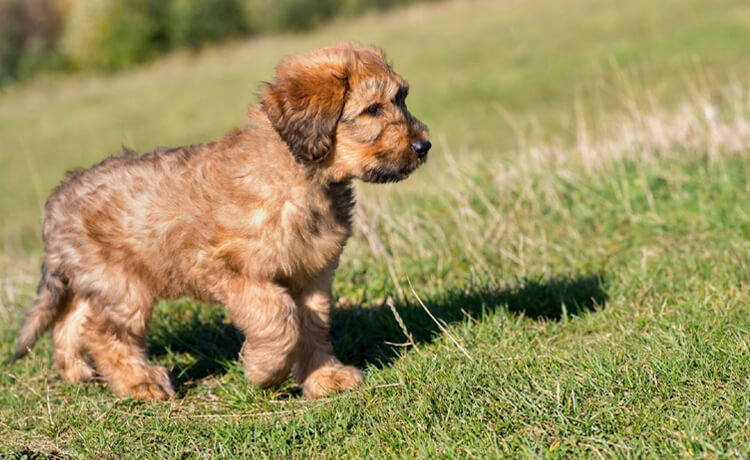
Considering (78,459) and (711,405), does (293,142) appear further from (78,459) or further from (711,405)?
(711,405)

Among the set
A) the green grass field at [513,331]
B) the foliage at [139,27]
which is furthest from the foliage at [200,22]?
the green grass field at [513,331]

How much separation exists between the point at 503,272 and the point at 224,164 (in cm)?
258

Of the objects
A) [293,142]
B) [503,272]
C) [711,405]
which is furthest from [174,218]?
[711,405]

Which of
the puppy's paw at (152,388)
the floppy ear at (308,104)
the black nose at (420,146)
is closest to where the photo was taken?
the floppy ear at (308,104)

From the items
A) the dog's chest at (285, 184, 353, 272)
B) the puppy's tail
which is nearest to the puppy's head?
the dog's chest at (285, 184, 353, 272)

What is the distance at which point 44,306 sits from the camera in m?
5.38

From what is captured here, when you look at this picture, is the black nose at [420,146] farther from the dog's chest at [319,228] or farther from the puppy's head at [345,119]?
the dog's chest at [319,228]

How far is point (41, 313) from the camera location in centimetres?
539

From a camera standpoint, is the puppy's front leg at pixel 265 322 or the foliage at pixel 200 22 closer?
the puppy's front leg at pixel 265 322

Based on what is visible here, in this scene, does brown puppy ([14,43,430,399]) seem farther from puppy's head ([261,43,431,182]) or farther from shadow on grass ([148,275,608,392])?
shadow on grass ([148,275,608,392])

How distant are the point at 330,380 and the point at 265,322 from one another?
1.90ft

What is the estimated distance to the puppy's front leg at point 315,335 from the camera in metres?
4.74

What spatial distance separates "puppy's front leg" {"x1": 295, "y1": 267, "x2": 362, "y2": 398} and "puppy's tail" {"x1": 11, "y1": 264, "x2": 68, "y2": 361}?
1.82 m

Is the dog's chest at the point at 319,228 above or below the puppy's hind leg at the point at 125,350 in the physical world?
above
